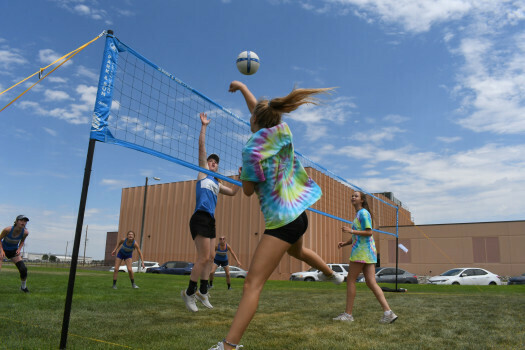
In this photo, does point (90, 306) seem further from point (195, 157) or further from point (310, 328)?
point (310, 328)

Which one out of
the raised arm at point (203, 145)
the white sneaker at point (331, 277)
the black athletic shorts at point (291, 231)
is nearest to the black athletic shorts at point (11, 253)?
the raised arm at point (203, 145)

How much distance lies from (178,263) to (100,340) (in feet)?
90.1

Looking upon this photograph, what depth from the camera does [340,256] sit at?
3544 centimetres

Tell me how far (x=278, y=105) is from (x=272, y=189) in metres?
0.63

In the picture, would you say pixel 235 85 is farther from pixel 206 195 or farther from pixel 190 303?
pixel 190 303

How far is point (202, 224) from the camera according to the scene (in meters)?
5.71

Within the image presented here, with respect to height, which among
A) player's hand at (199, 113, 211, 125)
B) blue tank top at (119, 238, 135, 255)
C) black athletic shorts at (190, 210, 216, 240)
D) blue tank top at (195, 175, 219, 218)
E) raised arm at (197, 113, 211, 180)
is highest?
player's hand at (199, 113, 211, 125)

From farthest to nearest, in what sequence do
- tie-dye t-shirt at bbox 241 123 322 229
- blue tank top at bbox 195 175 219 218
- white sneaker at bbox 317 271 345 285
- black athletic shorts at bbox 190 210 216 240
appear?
blue tank top at bbox 195 175 219 218
black athletic shorts at bbox 190 210 216 240
white sneaker at bbox 317 271 345 285
tie-dye t-shirt at bbox 241 123 322 229

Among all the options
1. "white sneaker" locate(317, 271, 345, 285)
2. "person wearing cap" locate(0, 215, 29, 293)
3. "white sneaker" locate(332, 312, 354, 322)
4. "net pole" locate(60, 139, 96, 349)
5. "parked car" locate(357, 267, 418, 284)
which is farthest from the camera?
"parked car" locate(357, 267, 418, 284)

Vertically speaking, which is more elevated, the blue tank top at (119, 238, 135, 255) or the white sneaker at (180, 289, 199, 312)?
the blue tank top at (119, 238, 135, 255)

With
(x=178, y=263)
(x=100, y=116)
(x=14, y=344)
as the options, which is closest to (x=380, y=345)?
(x=14, y=344)

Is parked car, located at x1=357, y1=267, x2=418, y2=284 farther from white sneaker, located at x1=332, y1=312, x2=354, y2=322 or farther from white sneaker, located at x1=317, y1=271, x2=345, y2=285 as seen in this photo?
white sneaker, located at x1=317, y1=271, x2=345, y2=285

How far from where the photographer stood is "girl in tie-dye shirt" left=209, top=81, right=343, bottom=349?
262cm

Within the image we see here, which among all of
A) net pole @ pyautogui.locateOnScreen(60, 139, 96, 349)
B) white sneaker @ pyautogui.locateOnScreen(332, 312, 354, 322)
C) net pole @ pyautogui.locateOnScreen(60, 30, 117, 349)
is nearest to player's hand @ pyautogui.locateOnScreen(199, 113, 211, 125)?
net pole @ pyautogui.locateOnScreen(60, 30, 117, 349)
